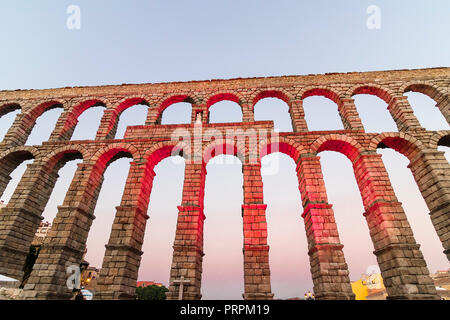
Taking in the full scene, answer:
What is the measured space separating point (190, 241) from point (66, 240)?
5996 mm

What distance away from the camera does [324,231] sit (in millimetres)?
10758

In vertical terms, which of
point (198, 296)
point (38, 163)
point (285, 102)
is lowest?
point (198, 296)

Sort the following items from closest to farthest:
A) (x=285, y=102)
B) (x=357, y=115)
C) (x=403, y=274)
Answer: (x=403, y=274) → (x=357, y=115) → (x=285, y=102)

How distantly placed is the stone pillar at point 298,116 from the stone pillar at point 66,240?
12.2 m

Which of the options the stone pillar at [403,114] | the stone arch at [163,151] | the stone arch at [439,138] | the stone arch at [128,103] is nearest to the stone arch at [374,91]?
the stone pillar at [403,114]

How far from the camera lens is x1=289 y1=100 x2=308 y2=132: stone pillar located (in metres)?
14.9

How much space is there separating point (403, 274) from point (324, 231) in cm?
327

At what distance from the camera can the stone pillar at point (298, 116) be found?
585 inches

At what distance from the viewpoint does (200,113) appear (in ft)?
53.3

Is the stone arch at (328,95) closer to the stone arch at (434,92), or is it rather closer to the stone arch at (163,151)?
the stone arch at (434,92)

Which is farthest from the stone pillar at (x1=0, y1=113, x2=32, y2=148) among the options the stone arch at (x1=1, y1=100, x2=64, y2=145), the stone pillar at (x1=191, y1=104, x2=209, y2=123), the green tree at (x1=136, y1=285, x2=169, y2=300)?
the green tree at (x1=136, y1=285, x2=169, y2=300)

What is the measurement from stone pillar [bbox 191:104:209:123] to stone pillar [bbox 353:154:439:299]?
9358 millimetres

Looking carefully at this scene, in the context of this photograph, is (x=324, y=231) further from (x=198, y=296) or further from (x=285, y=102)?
(x=285, y=102)
